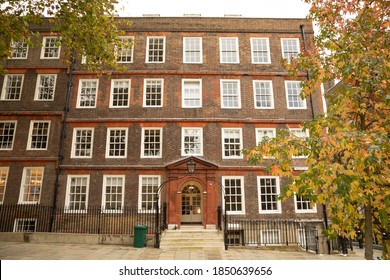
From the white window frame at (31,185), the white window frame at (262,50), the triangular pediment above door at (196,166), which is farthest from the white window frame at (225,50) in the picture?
the white window frame at (31,185)

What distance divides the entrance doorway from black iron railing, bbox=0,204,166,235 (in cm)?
171

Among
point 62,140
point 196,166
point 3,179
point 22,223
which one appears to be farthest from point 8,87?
point 196,166

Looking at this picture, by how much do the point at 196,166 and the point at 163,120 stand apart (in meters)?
3.54

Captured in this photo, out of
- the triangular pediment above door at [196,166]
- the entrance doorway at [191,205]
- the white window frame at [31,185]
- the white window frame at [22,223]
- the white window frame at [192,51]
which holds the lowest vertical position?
the white window frame at [22,223]

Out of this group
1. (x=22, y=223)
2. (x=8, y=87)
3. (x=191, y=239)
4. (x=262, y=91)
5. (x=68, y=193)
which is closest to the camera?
(x=191, y=239)

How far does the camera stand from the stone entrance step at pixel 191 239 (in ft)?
39.0

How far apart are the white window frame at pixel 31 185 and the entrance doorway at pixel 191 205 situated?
27.6 ft

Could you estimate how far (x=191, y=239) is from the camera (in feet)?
40.7

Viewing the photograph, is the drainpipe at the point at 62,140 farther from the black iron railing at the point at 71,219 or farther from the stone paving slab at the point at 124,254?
the stone paving slab at the point at 124,254

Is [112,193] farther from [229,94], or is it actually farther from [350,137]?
[350,137]

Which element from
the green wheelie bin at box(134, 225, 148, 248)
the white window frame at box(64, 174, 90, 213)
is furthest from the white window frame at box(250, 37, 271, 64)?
the white window frame at box(64, 174, 90, 213)

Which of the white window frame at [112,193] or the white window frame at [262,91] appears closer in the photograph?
the white window frame at [112,193]

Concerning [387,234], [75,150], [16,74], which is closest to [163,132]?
[75,150]
